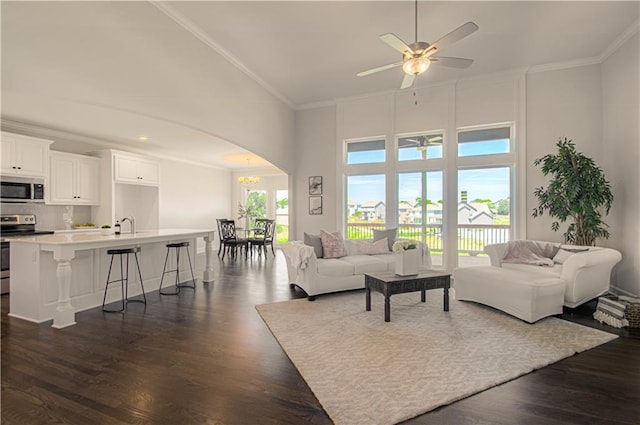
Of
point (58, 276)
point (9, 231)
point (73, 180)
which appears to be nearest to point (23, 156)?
point (73, 180)

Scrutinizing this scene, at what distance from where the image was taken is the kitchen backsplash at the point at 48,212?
210 inches

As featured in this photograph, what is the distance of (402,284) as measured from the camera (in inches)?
144

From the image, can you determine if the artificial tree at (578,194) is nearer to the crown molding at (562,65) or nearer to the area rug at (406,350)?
Answer: the crown molding at (562,65)

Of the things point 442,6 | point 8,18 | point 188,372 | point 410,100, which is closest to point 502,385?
point 188,372

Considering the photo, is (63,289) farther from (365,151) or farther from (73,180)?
(365,151)

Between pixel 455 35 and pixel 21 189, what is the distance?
21.5ft

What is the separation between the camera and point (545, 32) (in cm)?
457

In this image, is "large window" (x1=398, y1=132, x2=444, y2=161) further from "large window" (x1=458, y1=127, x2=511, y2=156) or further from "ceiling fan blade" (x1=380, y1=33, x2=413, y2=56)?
"ceiling fan blade" (x1=380, y1=33, x2=413, y2=56)

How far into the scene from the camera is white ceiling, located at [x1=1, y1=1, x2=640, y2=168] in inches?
126

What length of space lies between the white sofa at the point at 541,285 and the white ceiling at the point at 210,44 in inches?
123

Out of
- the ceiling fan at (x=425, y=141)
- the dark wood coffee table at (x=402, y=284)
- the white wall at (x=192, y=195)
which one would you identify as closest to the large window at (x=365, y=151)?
the ceiling fan at (x=425, y=141)

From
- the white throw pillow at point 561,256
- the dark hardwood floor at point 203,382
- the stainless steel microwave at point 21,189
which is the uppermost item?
the stainless steel microwave at point 21,189

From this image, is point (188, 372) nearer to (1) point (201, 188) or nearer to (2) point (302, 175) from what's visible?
(2) point (302, 175)

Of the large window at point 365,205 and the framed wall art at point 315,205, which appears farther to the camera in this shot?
the framed wall art at point 315,205
